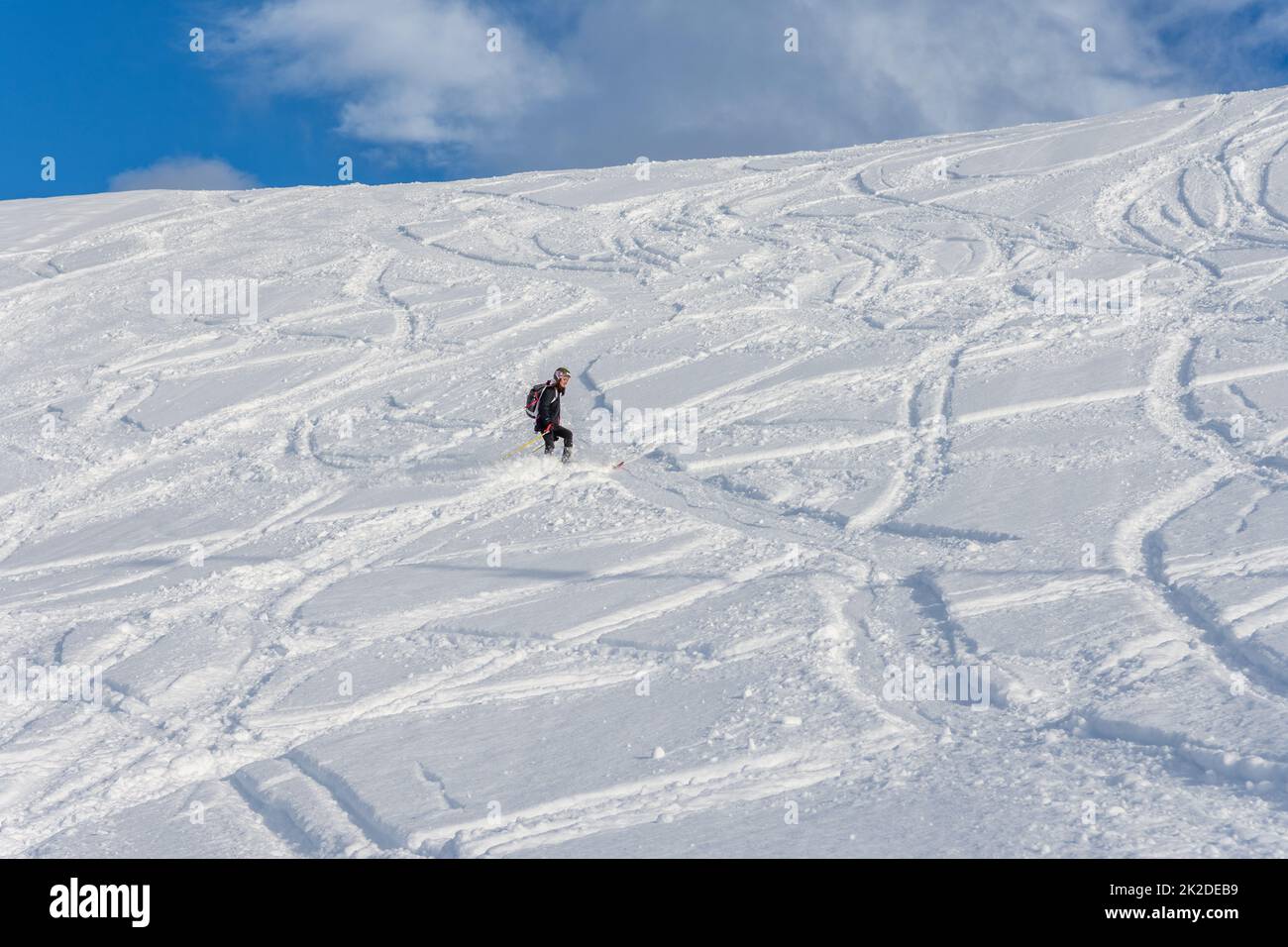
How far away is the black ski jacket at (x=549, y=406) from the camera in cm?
1227

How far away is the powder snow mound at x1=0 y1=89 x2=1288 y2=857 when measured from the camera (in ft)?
19.3

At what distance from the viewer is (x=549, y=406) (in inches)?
484

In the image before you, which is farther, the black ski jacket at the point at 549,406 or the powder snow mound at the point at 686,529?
the black ski jacket at the point at 549,406

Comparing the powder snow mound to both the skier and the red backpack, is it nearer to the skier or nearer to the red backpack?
the skier

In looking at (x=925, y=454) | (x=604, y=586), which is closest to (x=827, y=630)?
(x=604, y=586)

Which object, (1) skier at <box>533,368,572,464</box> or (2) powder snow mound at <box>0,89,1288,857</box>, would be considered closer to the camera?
(2) powder snow mound at <box>0,89,1288,857</box>

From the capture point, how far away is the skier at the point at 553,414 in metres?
12.3

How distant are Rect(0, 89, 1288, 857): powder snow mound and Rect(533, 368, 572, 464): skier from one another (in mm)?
352

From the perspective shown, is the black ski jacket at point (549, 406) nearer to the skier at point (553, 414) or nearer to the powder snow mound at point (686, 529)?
the skier at point (553, 414)

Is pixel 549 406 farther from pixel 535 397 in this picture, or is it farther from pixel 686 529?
pixel 686 529

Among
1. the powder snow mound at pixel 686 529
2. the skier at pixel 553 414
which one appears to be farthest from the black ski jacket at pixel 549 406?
the powder snow mound at pixel 686 529

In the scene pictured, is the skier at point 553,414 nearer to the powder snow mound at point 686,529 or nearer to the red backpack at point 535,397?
the red backpack at point 535,397

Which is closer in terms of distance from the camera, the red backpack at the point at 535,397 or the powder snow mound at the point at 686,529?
the powder snow mound at the point at 686,529

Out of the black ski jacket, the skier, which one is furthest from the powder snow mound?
the black ski jacket
